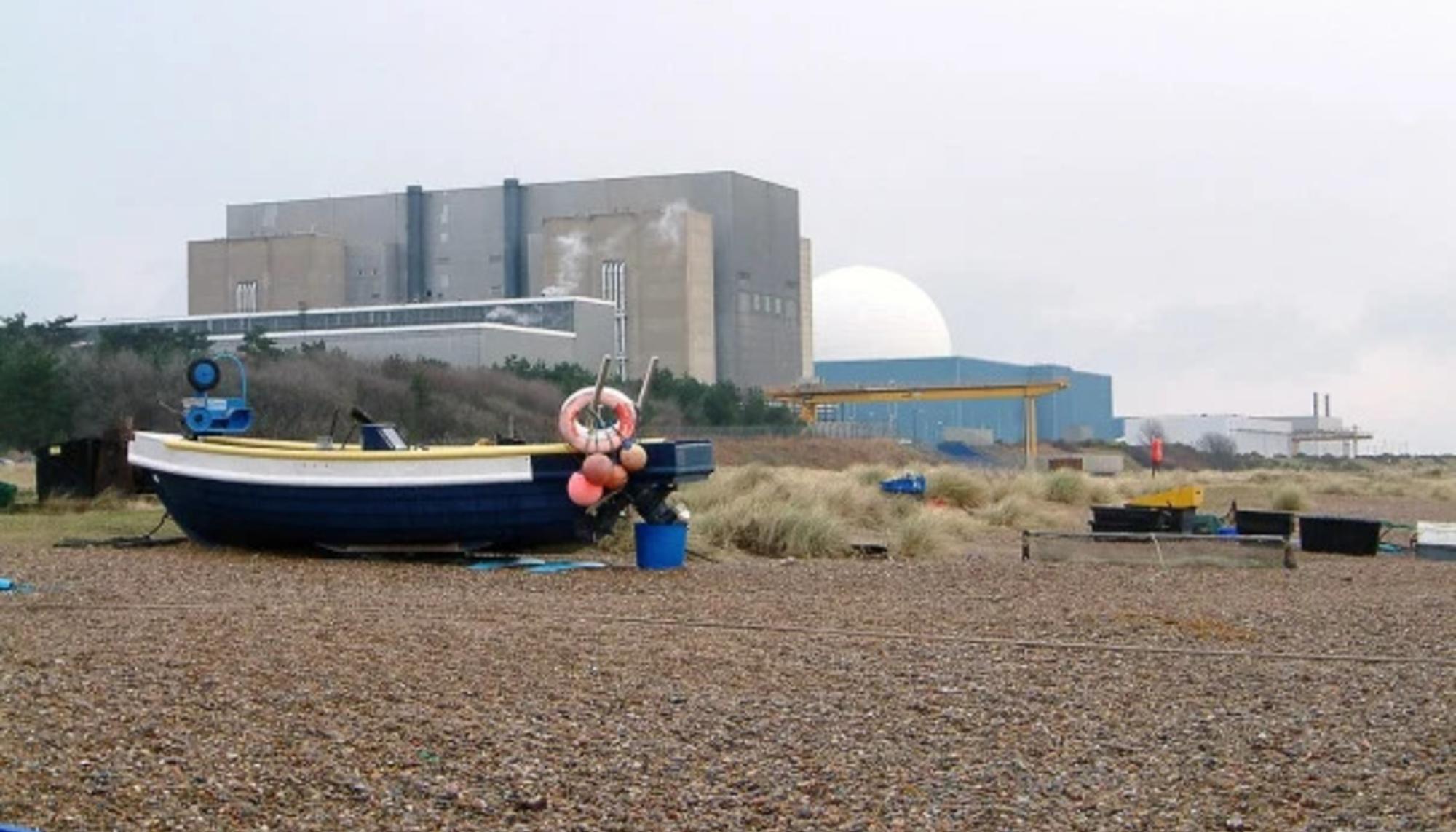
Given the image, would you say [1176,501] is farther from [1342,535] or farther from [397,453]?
[397,453]

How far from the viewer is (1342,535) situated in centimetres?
2320

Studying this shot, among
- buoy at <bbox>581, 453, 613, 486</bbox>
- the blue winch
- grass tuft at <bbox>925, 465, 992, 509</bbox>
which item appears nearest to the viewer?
buoy at <bbox>581, 453, 613, 486</bbox>

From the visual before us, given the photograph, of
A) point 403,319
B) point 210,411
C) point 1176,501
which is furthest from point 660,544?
point 403,319

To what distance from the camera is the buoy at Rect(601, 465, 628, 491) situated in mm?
18125

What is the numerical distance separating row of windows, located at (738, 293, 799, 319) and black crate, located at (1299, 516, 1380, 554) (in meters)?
60.4

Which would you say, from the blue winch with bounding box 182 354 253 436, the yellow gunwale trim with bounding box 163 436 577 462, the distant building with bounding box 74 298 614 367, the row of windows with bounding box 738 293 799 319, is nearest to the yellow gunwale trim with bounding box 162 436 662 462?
the yellow gunwale trim with bounding box 163 436 577 462

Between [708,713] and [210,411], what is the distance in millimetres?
12960

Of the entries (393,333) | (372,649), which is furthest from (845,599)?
(393,333)

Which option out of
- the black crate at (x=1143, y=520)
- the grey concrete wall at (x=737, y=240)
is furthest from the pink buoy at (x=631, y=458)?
the grey concrete wall at (x=737, y=240)

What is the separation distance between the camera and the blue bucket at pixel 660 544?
17938 millimetres

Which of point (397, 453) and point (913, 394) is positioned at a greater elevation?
point (913, 394)

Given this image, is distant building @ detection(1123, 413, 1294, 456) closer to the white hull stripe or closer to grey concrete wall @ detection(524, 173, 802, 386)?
grey concrete wall @ detection(524, 173, 802, 386)

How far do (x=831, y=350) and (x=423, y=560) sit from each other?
81.4 metres

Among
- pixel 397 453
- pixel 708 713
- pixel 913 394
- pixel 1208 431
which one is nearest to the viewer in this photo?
pixel 708 713
